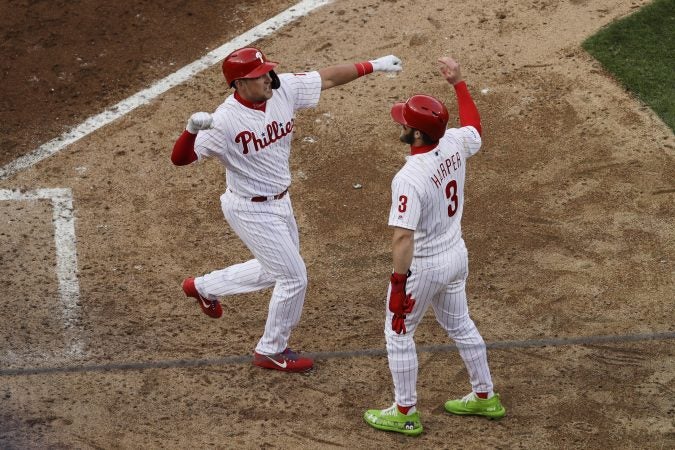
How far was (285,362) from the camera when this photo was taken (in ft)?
23.9

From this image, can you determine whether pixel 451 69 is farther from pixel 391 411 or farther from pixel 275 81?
pixel 391 411

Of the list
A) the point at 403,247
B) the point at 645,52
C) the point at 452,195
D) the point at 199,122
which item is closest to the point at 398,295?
the point at 403,247

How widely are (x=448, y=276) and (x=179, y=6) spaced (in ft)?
18.6

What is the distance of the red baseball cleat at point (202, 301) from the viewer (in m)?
7.50

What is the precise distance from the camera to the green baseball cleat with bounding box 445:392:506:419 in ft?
22.2

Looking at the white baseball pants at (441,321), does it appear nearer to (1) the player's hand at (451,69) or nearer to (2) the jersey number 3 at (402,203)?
(2) the jersey number 3 at (402,203)

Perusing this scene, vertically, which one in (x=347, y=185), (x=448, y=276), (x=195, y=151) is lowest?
(x=347, y=185)

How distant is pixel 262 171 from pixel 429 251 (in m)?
1.25

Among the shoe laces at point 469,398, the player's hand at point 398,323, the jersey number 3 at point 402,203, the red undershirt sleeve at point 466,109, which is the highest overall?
the red undershirt sleeve at point 466,109

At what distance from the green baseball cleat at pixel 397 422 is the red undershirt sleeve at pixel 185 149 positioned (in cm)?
191

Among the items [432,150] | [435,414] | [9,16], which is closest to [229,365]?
[435,414]

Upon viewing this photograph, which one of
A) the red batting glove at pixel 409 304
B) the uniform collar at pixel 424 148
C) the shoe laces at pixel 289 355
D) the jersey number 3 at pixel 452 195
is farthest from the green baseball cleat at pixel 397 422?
the uniform collar at pixel 424 148

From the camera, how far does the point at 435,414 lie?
690 centimetres

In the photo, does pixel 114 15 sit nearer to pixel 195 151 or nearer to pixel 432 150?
pixel 195 151
